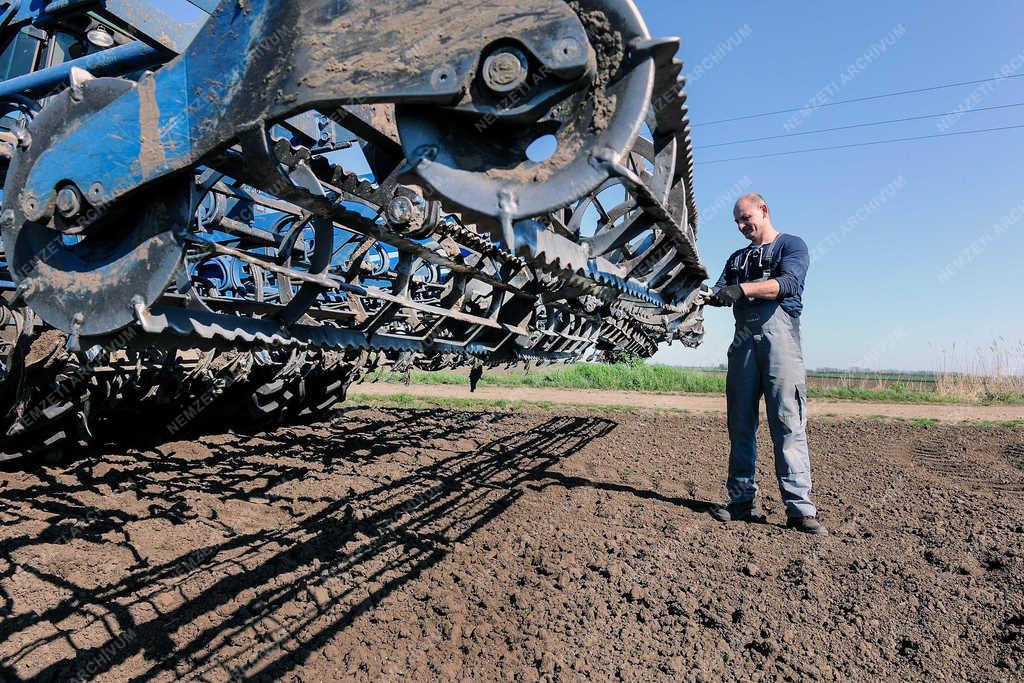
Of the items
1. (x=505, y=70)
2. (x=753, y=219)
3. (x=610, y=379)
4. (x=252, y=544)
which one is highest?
(x=753, y=219)

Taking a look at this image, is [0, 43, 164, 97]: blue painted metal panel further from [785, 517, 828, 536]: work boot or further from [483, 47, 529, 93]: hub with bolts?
[785, 517, 828, 536]: work boot

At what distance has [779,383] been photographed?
347 centimetres

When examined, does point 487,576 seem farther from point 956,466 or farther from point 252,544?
point 956,466

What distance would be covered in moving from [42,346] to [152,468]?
63.1 inches

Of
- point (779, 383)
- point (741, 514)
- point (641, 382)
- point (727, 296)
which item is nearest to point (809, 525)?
point (741, 514)

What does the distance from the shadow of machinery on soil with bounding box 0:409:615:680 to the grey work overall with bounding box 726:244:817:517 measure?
5.47 feet

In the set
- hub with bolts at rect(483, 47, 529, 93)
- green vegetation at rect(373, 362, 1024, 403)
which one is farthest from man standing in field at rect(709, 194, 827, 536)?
green vegetation at rect(373, 362, 1024, 403)

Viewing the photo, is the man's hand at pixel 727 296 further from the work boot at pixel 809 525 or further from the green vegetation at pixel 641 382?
the green vegetation at pixel 641 382

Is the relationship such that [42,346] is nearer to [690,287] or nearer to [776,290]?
[690,287]

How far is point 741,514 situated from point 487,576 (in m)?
1.71

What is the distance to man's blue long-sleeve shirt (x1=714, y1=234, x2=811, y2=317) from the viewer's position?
3430 millimetres

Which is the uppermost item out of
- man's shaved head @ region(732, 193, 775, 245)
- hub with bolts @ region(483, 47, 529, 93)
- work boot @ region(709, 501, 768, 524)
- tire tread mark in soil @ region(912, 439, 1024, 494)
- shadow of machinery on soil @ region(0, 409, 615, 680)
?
man's shaved head @ region(732, 193, 775, 245)

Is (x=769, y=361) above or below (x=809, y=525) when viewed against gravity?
above

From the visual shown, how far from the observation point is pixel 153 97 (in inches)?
54.4
